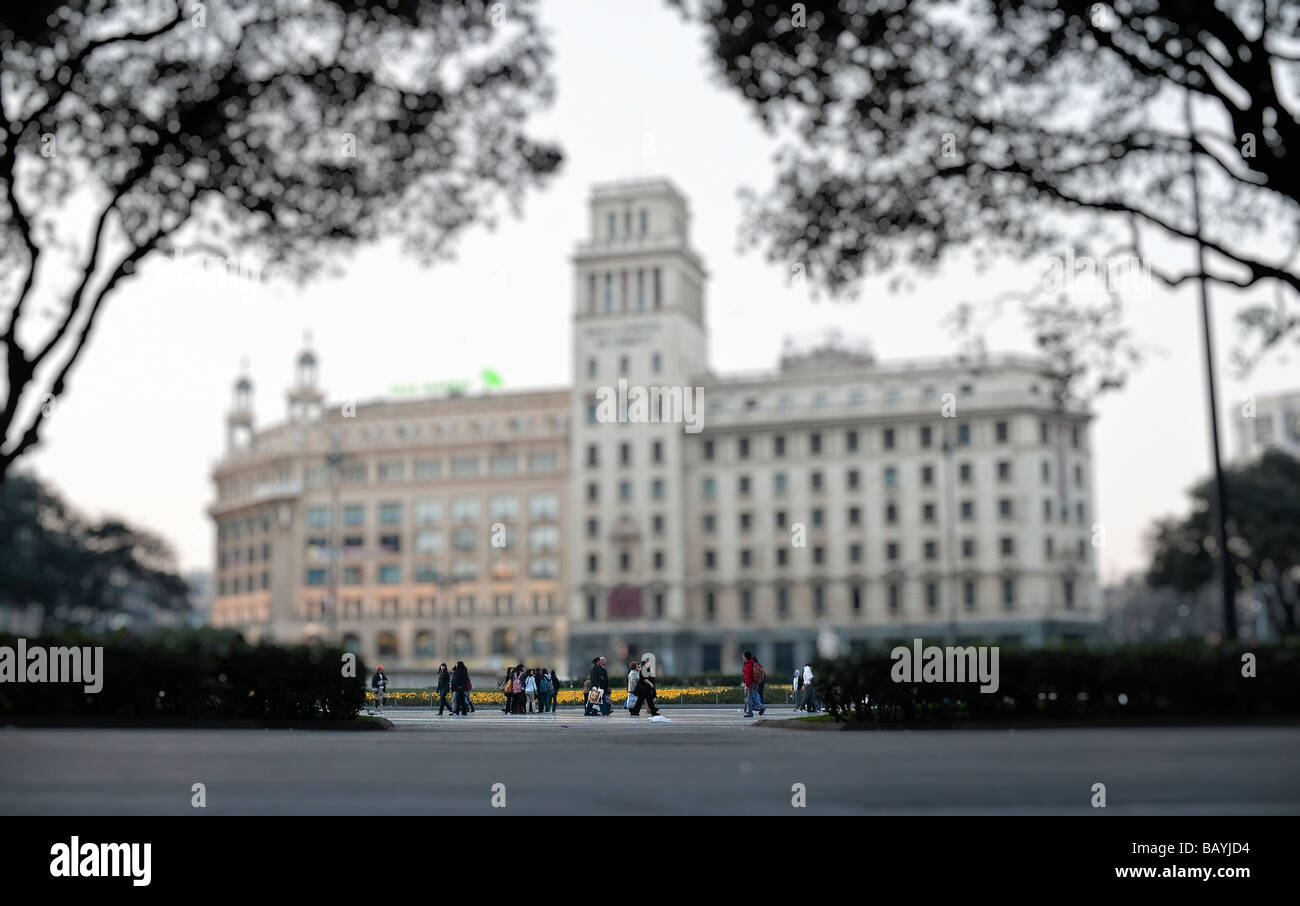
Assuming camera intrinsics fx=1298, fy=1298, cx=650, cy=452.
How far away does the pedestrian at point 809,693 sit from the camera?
12641 mm

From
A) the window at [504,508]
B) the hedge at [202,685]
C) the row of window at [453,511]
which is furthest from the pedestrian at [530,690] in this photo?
the window at [504,508]

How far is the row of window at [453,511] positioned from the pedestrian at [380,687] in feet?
23.7

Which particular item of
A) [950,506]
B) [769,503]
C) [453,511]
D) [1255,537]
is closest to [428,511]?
[453,511]

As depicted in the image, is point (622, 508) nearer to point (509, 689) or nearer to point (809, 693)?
point (809, 693)

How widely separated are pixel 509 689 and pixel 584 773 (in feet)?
3.78

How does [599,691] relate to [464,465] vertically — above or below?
below

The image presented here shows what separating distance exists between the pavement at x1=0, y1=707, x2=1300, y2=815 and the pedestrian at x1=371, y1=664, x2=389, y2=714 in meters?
0.11

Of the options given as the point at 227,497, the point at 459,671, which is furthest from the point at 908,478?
the point at 459,671

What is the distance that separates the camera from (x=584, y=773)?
11156 mm

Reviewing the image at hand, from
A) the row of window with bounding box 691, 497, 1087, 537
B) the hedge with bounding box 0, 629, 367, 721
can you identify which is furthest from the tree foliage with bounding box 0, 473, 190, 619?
the row of window with bounding box 691, 497, 1087, 537

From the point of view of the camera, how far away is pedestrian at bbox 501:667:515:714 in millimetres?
11717

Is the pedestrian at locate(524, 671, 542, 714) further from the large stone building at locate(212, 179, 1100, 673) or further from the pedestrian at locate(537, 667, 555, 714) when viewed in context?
the large stone building at locate(212, 179, 1100, 673)
